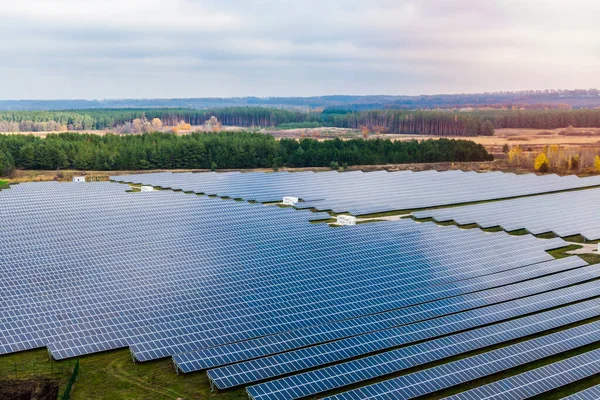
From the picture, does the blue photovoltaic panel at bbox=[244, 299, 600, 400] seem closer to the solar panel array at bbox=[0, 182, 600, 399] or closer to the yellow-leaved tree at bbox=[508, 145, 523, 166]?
the solar panel array at bbox=[0, 182, 600, 399]

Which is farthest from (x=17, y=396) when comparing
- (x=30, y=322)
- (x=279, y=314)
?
(x=279, y=314)

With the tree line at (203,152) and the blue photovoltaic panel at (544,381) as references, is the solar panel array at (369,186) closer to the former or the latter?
the tree line at (203,152)

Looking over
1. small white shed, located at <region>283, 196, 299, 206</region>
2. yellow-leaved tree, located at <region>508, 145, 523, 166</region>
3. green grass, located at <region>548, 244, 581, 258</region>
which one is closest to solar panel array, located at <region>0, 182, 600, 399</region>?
green grass, located at <region>548, 244, 581, 258</region>

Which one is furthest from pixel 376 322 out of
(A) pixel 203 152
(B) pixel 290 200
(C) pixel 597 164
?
(C) pixel 597 164

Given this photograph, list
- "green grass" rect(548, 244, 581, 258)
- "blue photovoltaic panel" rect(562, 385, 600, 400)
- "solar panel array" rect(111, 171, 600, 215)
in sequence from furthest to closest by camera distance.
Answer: "solar panel array" rect(111, 171, 600, 215), "green grass" rect(548, 244, 581, 258), "blue photovoltaic panel" rect(562, 385, 600, 400)

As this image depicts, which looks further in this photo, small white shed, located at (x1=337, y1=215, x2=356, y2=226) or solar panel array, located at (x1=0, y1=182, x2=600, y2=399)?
small white shed, located at (x1=337, y1=215, x2=356, y2=226)

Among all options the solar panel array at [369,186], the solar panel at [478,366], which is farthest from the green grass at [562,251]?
the solar panel array at [369,186]

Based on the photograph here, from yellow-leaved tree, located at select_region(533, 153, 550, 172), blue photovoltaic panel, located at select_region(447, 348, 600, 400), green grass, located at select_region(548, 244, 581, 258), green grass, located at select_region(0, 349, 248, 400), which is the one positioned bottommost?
green grass, located at select_region(0, 349, 248, 400)

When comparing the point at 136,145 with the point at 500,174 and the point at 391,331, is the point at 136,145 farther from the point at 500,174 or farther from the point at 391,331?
the point at 391,331
